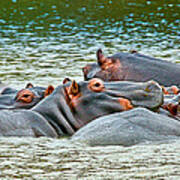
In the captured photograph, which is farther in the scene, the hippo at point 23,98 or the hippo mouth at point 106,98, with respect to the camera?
the hippo at point 23,98

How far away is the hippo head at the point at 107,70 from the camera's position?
10578 millimetres

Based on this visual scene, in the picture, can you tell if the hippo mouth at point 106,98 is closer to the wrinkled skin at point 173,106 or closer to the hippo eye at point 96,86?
the hippo eye at point 96,86

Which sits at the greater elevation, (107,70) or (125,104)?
(125,104)

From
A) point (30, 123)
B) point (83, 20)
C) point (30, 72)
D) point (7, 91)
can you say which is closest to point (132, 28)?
point (83, 20)

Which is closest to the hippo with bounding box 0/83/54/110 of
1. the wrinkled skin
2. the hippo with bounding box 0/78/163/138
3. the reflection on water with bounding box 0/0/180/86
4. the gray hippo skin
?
the hippo with bounding box 0/78/163/138

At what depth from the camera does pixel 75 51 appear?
15.9 meters

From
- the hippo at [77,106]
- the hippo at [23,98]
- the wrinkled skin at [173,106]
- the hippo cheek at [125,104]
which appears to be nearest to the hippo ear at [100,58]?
the hippo at [23,98]

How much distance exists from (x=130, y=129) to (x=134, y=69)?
438cm

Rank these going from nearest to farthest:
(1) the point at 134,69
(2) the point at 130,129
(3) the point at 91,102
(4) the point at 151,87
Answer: (2) the point at 130,129 < (4) the point at 151,87 < (3) the point at 91,102 < (1) the point at 134,69

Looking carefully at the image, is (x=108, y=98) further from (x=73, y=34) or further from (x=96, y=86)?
(x=73, y=34)

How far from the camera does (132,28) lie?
21.5 m

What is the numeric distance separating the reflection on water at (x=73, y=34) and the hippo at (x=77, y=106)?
15.5 feet

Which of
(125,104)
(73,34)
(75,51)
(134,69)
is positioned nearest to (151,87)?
(125,104)

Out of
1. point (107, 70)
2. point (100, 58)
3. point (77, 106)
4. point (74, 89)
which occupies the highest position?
point (74, 89)
